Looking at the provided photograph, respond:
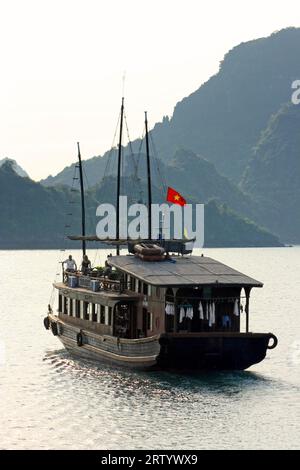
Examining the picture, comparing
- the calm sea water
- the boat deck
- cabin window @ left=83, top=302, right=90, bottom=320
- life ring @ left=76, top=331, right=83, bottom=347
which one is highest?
the boat deck

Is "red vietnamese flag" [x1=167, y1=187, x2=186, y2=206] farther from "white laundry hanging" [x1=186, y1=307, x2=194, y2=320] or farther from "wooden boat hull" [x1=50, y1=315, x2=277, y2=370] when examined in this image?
"wooden boat hull" [x1=50, y1=315, x2=277, y2=370]

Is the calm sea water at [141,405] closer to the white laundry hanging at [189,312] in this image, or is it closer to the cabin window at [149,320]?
the cabin window at [149,320]

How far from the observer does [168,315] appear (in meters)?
47.2

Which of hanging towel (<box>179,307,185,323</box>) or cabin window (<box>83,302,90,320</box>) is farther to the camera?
cabin window (<box>83,302,90,320</box>)

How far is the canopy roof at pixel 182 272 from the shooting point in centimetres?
4678

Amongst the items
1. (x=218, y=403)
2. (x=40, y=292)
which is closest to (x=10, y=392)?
(x=218, y=403)

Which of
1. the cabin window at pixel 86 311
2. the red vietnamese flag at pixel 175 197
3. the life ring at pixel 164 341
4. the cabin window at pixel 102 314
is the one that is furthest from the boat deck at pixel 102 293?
the red vietnamese flag at pixel 175 197

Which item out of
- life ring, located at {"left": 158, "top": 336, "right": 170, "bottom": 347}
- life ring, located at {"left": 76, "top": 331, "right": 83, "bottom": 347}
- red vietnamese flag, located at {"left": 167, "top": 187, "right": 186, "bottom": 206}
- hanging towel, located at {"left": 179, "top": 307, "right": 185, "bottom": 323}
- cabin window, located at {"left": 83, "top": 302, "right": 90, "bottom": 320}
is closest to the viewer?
life ring, located at {"left": 158, "top": 336, "right": 170, "bottom": 347}

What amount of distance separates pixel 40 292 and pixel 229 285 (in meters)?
78.2

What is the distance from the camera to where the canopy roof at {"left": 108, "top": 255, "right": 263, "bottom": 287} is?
46781 mm

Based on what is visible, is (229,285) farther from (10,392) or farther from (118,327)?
(10,392)

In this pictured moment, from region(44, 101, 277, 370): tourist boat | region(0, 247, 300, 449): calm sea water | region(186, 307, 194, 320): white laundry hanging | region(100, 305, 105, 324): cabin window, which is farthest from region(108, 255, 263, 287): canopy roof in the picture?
region(0, 247, 300, 449): calm sea water

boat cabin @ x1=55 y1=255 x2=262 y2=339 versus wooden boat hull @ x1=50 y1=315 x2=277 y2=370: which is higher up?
boat cabin @ x1=55 y1=255 x2=262 y2=339

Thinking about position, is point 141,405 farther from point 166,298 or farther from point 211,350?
point 166,298
